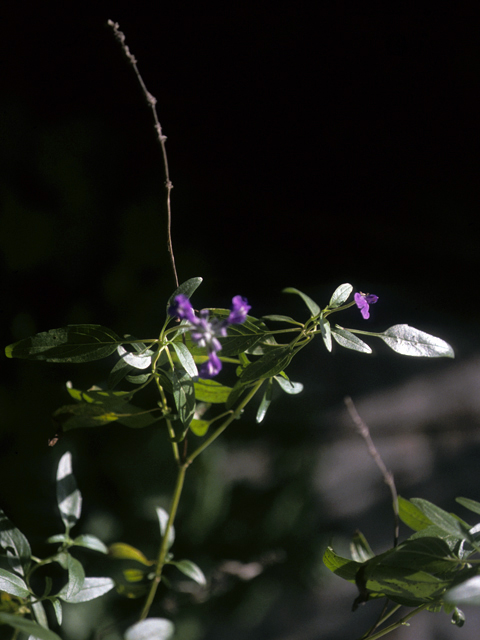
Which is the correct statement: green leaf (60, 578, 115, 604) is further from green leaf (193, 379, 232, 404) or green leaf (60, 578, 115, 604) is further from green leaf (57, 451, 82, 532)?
green leaf (193, 379, 232, 404)

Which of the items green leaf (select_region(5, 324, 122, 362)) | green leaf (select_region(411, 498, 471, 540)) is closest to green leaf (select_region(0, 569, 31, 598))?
green leaf (select_region(5, 324, 122, 362))

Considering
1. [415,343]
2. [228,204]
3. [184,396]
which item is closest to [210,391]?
[184,396]

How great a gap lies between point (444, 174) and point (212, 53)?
1.36ft

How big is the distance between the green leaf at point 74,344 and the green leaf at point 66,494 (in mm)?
146

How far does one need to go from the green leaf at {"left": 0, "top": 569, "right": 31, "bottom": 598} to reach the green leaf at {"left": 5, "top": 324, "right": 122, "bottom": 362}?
6.5 inches

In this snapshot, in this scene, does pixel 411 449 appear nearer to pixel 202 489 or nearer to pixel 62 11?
pixel 202 489

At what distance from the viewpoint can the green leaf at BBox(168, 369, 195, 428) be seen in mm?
343

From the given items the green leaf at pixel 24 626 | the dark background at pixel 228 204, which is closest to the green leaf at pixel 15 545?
the green leaf at pixel 24 626

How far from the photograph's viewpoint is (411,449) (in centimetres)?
88

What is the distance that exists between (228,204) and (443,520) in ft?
1.73

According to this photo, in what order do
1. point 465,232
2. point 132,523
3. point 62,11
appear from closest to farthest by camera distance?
point 62,11
point 132,523
point 465,232

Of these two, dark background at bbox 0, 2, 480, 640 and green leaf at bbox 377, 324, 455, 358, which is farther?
dark background at bbox 0, 2, 480, 640

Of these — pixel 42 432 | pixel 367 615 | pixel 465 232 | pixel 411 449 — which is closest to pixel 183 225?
pixel 42 432

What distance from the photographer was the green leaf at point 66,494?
0.44m
